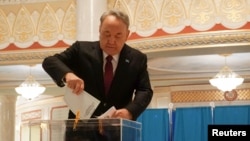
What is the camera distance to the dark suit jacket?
230cm

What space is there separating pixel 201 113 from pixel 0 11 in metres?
4.55

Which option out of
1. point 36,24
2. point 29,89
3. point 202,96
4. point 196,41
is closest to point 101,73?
point 196,41

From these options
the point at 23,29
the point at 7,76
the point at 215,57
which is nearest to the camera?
the point at 23,29

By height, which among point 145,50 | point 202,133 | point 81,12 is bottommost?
point 202,133

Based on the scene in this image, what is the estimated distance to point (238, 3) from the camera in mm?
6906

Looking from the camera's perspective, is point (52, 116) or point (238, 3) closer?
Answer: point (238, 3)

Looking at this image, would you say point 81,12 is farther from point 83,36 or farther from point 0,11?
point 0,11

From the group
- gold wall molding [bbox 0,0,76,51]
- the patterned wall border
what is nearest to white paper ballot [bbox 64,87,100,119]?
the patterned wall border

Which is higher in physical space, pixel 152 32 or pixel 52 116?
pixel 152 32

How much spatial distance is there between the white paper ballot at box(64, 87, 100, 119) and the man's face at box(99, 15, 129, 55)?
0.89 feet

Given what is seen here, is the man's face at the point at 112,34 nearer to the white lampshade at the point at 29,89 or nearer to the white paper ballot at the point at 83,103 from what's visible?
the white paper ballot at the point at 83,103

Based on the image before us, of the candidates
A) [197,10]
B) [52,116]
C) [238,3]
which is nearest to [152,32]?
[197,10]

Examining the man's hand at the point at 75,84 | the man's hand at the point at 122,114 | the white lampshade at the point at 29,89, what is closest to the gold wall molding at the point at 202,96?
the white lampshade at the point at 29,89

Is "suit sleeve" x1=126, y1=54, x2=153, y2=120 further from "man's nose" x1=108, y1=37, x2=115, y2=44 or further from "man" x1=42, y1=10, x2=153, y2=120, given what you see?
"man's nose" x1=108, y1=37, x2=115, y2=44
